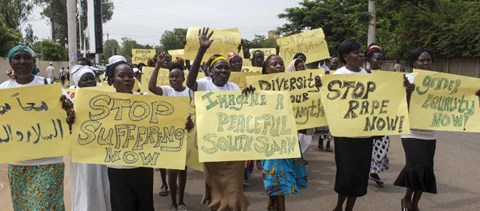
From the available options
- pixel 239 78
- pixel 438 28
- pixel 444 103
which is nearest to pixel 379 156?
pixel 444 103

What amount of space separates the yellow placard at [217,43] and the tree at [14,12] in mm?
39509

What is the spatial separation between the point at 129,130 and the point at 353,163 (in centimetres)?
205

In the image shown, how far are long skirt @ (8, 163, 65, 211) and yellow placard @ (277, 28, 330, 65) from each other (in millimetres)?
5614

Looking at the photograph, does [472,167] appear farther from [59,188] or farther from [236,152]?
[59,188]

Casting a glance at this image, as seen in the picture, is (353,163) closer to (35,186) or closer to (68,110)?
(68,110)

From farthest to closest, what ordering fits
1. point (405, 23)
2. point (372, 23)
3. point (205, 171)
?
point (405, 23) → point (372, 23) → point (205, 171)

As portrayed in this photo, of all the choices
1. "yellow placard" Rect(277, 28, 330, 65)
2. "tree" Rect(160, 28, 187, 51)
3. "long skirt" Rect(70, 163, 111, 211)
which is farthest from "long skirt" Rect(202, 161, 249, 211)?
"tree" Rect(160, 28, 187, 51)

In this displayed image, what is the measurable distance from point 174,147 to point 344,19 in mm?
28621

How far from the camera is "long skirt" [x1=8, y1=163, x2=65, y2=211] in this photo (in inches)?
126

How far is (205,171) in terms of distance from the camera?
3.93m

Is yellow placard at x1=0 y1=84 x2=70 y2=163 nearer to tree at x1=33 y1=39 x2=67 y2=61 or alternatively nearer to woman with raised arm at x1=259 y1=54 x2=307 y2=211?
woman with raised arm at x1=259 y1=54 x2=307 y2=211

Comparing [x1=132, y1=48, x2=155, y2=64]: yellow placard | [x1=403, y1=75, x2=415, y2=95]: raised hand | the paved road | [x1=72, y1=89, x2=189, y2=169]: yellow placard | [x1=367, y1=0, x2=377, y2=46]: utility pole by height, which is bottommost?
the paved road

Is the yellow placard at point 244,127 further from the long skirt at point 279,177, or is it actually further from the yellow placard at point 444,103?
the yellow placard at point 444,103

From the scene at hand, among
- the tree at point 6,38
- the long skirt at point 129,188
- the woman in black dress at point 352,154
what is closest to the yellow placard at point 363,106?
the woman in black dress at point 352,154
